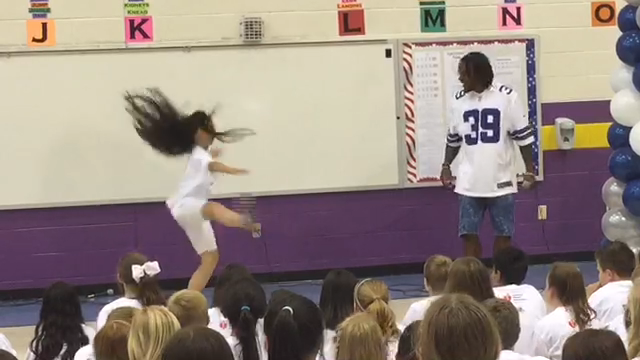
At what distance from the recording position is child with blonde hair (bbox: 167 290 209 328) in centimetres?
312

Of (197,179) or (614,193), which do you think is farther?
(614,193)

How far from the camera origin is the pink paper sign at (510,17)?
677 centimetres

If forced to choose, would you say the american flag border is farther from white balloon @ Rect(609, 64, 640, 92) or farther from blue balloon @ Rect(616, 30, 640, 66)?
blue balloon @ Rect(616, 30, 640, 66)

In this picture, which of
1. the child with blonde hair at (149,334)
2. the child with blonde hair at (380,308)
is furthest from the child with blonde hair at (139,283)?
the child with blonde hair at (149,334)

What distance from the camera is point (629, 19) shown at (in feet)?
19.4

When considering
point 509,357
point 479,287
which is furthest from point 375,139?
point 509,357

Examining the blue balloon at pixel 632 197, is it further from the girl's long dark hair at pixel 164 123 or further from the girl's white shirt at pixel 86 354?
the girl's white shirt at pixel 86 354

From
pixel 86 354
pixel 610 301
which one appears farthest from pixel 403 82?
pixel 86 354

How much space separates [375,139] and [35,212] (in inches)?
98.6

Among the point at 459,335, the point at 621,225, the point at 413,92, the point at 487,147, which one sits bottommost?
the point at 621,225

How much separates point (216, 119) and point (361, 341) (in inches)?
162

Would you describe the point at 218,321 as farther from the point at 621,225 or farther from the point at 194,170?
the point at 621,225

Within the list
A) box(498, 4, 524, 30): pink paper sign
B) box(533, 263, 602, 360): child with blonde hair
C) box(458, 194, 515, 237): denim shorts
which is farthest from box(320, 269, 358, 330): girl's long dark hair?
box(498, 4, 524, 30): pink paper sign

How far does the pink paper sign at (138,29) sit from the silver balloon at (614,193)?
11.0ft
